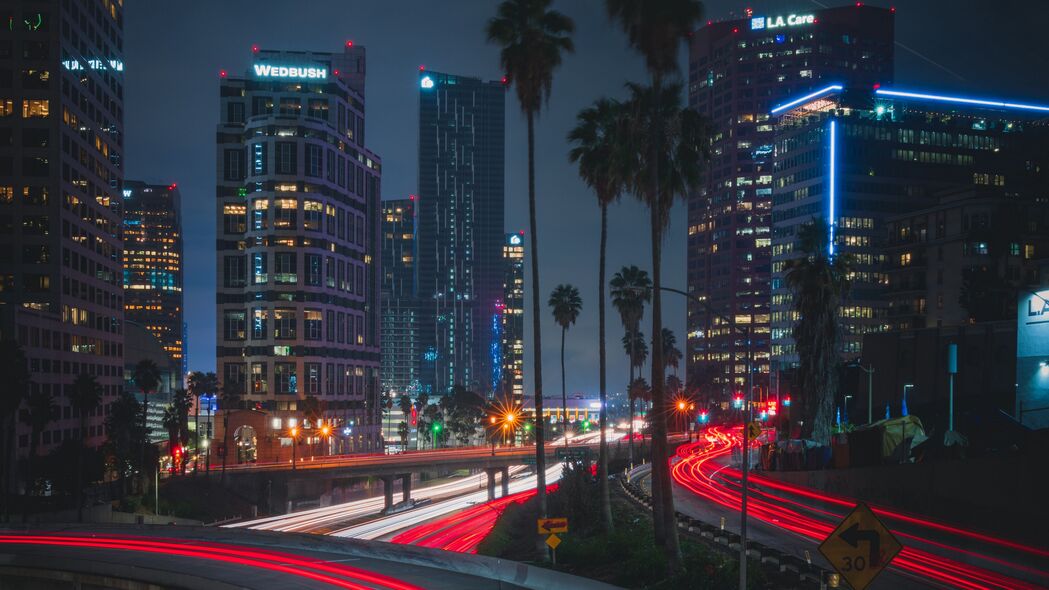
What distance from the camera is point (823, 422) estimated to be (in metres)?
70.1

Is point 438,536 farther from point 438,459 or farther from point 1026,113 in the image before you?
point 1026,113

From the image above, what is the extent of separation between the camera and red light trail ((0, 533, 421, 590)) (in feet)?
116

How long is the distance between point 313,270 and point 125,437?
5893 centimetres

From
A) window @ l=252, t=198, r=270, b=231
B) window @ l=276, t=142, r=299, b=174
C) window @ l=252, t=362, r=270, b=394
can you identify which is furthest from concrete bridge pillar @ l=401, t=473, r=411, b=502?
window @ l=276, t=142, r=299, b=174

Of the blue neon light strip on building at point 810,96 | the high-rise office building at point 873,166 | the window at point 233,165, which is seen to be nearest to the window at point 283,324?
the window at point 233,165

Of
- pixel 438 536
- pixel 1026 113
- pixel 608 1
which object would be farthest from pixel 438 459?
pixel 1026 113

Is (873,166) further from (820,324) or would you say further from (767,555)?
(767,555)

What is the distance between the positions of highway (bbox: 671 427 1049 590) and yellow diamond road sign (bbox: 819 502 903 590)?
56.9ft

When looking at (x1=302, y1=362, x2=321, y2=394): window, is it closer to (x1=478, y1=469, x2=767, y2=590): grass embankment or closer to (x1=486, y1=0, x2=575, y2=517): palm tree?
(x1=478, y1=469, x2=767, y2=590): grass embankment

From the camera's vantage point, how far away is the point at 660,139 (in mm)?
38312

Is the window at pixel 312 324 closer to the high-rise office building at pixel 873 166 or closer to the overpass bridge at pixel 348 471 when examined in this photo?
the overpass bridge at pixel 348 471

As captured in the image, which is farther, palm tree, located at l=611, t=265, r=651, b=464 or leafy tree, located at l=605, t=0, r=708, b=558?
palm tree, located at l=611, t=265, r=651, b=464

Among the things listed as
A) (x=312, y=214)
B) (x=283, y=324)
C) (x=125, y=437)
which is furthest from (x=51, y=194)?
(x=312, y=214)

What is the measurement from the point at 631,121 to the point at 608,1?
609 cm
